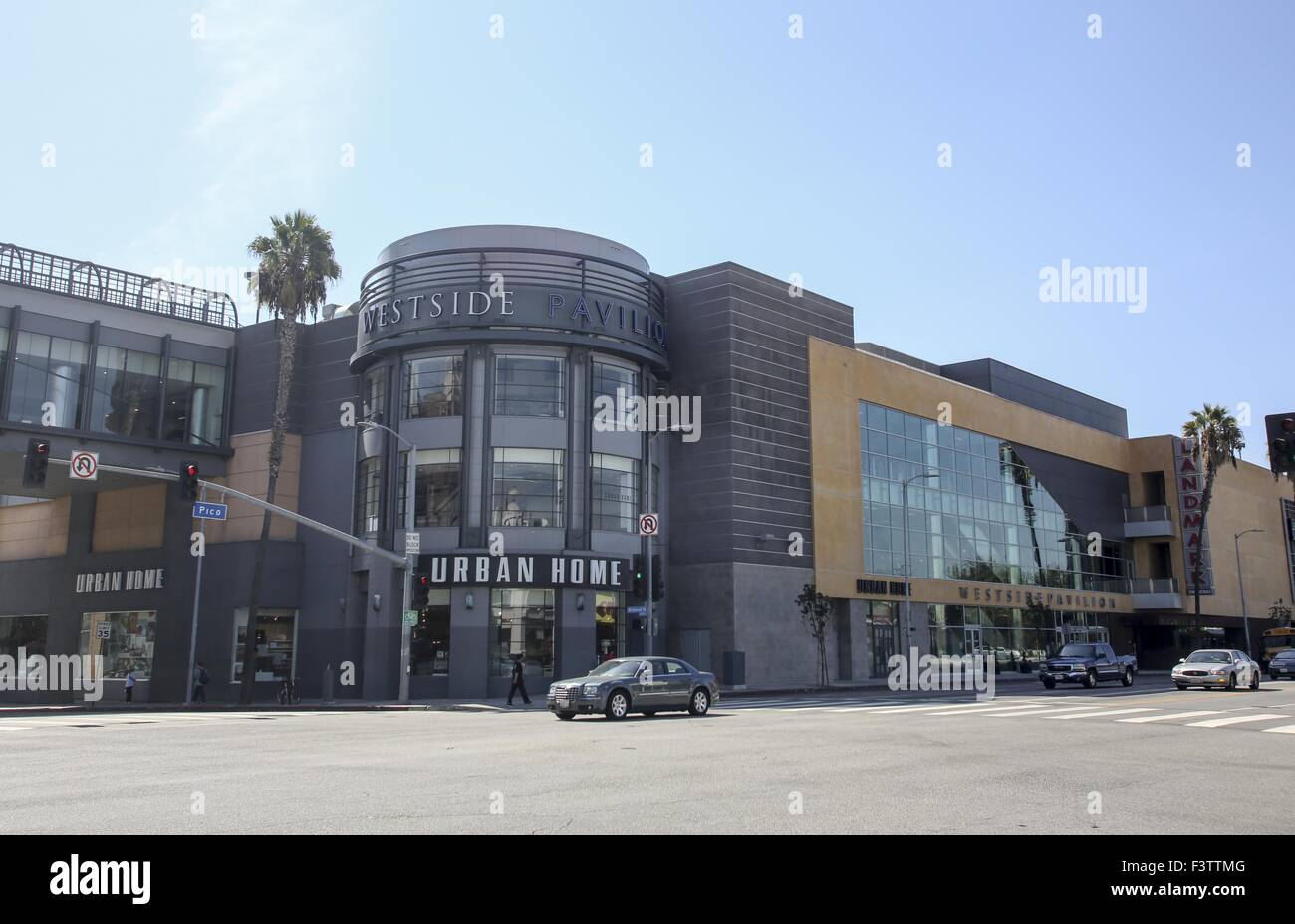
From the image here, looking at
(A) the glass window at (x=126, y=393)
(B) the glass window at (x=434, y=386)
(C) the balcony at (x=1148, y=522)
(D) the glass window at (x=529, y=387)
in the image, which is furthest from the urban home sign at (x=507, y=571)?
(C) the balcony at (x=1148, y=522)

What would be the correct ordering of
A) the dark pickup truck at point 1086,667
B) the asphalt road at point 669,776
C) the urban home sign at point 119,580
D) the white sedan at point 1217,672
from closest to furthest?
the asphalt road at point 669,776, the white sedan at point 1217,672, the dark pickup truck at point 1086,667, the urban home sign at point 119,580

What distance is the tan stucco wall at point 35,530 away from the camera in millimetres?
51688

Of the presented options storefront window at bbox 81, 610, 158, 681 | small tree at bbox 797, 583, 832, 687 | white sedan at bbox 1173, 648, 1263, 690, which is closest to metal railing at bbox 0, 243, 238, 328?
storefront window at bbox 81, 610, 158, 681

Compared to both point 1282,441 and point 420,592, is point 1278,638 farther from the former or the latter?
point 1282,441

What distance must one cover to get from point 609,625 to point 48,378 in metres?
23.3

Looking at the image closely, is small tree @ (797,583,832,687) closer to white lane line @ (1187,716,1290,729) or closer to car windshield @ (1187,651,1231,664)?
car windshield @ (1187,651,1231,664)

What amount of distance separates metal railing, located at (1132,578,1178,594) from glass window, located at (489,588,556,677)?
165ft

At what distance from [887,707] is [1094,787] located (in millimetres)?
16985

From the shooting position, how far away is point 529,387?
4166 centimetres

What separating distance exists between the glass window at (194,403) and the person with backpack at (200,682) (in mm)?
10127

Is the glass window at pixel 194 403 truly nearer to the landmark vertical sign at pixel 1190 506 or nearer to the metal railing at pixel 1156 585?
the metal railing at pixel 1156 585

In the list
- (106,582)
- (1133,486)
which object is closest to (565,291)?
(106,582)

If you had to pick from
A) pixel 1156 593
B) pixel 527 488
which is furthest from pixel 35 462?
pixel 1156 593
